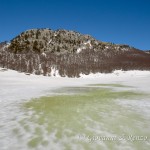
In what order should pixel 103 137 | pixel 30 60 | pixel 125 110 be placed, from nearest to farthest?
pixel 103 137 < pixel 125 110 < pixel 30 60

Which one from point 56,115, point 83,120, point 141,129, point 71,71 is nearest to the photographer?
point 141,129

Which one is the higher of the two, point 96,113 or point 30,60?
point 30,60

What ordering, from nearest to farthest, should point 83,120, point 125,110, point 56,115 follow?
point 83,120
point 56,115
point 125,110

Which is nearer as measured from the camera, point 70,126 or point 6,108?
point 70,126

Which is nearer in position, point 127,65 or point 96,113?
point 96,113

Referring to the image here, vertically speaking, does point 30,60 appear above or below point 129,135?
above

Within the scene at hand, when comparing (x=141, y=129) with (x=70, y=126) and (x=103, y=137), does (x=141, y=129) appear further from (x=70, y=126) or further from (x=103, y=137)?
(x=70, y=126)

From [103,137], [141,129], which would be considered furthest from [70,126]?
[141,129]

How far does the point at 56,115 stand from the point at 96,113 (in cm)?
194

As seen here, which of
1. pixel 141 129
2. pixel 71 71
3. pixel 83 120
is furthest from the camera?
pixel 71 71

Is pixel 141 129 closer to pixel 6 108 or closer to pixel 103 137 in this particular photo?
pixel 103 137

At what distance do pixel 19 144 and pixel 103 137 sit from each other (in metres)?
2.57

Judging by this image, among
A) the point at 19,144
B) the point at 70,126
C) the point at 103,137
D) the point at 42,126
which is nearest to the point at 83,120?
the point at 70,126

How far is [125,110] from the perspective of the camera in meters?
13.3
